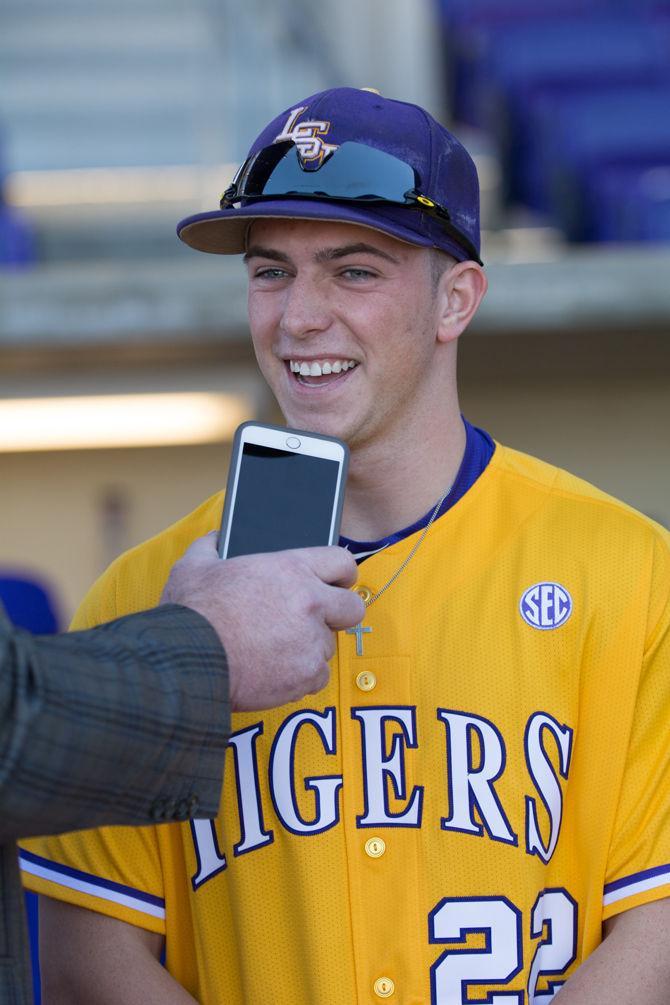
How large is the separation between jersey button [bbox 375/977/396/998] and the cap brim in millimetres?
992

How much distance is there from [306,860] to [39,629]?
2.21 m

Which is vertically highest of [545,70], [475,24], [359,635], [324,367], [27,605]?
[475,24]

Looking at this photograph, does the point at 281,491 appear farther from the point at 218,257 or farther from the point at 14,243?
the point at 14,243

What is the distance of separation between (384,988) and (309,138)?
1157mm

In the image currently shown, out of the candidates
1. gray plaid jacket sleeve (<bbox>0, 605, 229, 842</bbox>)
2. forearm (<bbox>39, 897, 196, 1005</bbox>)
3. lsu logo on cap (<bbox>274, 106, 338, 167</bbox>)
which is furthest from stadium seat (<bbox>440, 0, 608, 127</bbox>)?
gray plaid jacket sleeve (<bbox>0, 605, 229, 842</bbox>)

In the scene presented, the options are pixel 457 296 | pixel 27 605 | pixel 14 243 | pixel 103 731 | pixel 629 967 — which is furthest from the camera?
pixel 14 243

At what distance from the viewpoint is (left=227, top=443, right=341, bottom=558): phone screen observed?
183 centimetres

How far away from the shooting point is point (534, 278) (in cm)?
433

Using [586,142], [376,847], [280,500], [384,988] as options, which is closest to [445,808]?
[376,847]

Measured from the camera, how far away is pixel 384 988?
6.09 feet

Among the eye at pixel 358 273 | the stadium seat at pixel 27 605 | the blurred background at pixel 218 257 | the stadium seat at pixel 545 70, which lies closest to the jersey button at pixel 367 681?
the eye at pixel 358 273

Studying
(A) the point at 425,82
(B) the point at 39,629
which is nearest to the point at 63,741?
(B) the point at 39,629

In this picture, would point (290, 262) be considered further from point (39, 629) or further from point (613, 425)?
point (613, 425)

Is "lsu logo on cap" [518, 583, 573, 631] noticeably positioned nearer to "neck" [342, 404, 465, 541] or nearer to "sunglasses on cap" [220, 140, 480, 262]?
"neck" [342, 404, 465, 541]
